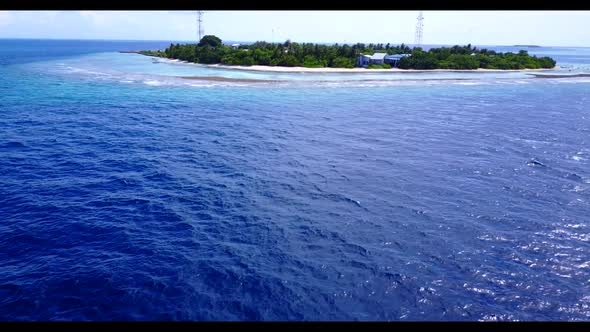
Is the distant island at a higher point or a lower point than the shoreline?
higher

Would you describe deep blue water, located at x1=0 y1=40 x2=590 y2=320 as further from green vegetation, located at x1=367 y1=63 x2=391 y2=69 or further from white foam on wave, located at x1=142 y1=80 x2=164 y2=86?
green vegetation, located at x1=367 y1=63 x2=391 y2=69

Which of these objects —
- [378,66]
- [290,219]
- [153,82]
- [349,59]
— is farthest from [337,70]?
[290,219]

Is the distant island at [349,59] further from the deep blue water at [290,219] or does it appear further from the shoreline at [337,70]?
the deep blue water at [290,219]

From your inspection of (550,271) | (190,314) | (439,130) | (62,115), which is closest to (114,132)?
(62,115)

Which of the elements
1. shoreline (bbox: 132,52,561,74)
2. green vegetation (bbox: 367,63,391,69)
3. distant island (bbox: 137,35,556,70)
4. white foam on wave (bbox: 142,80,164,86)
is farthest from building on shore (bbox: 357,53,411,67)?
white foam on wave (bbox: 142,80,164,86)

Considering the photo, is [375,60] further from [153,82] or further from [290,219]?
[290,219]

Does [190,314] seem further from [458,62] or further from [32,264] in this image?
[458,62]

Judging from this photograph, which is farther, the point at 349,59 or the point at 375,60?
the point at 375,60

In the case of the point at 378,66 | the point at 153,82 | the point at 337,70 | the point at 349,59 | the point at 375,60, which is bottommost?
the point at 153,82

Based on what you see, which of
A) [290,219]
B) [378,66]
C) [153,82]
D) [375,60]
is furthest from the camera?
[375,60]
